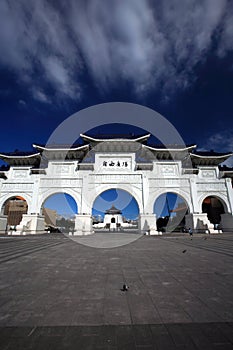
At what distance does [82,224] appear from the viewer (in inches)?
730

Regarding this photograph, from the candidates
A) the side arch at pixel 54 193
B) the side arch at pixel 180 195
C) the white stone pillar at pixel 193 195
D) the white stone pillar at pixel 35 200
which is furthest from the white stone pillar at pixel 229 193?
the white stone pillar at pixel 35 200

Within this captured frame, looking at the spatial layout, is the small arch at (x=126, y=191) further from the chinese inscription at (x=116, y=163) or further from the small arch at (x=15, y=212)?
the small arch at (x=15, y=212)

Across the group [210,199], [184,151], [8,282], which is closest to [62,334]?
[8,282]

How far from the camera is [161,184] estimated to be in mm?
20594

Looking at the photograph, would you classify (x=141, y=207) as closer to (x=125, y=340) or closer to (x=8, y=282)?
(x=8, y=282)

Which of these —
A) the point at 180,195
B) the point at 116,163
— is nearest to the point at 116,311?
the point at 116,163

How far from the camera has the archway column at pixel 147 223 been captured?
18.6 m

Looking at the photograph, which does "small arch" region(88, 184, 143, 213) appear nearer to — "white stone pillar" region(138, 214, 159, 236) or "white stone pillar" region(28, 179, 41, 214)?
"white stone pillar" region(138, 214, 159, 236)

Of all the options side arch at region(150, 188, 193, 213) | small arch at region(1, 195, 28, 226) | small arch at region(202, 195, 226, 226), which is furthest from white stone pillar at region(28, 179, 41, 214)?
small arch at region(202, 195, 226, 226)

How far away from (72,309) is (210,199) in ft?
95.3

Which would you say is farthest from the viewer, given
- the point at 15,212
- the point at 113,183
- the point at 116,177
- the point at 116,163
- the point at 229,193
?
the point at 15,212

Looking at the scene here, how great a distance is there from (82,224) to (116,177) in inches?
251

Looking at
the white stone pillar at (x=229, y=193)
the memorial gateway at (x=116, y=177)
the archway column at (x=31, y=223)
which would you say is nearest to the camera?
the archway column at (x=31, y=223)

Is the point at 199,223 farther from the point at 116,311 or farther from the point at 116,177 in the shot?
the point at 116,311
